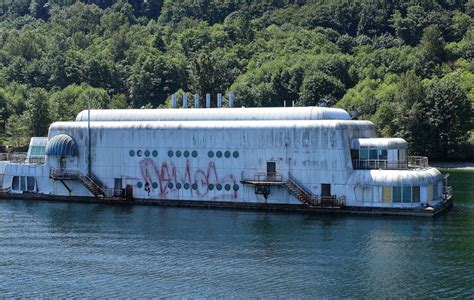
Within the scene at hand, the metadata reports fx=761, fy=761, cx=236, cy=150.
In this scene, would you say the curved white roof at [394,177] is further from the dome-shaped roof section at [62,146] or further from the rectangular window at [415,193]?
the dome-shaped roof section at [62,146]

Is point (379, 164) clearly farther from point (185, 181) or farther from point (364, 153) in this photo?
point (185, 181)

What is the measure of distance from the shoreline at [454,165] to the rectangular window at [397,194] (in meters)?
55.5

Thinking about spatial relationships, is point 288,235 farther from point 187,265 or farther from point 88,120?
point 88,120

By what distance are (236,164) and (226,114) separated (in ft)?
17.7

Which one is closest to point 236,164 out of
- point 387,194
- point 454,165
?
point 387,194

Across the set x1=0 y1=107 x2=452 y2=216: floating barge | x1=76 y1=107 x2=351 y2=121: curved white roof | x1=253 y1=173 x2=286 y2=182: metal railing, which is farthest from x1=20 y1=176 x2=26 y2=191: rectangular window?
x1=253 y1=173 x2=286 y2=182: metal railing

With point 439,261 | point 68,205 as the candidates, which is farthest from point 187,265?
point 68,205

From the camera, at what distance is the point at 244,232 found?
62.8 metres

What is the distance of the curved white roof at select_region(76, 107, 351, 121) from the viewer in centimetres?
7356

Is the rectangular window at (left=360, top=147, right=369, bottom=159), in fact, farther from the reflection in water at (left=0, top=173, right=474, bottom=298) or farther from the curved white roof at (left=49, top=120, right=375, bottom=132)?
the reflection in water at (left=0, top=173, right=474, bottom=298)

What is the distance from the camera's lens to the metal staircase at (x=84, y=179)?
7944 centimetres

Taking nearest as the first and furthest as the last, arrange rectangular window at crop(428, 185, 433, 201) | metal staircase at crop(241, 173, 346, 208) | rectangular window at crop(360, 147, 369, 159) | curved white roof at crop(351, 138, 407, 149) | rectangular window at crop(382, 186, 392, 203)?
rectangular window at crop(428, 185, 433, 201), rectangular window at crop(382, 186, 392, 203), metal staircase at crop(241, 173, 346, 208), curved white roof at crop(351, 138, 407, 149), rectangular window at crop(360, 147, 369, 159)

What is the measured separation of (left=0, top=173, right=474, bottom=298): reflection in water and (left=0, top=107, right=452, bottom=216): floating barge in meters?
2.45

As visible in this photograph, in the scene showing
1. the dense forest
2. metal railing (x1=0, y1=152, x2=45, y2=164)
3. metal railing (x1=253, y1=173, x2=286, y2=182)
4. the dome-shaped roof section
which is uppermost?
the dense forest
